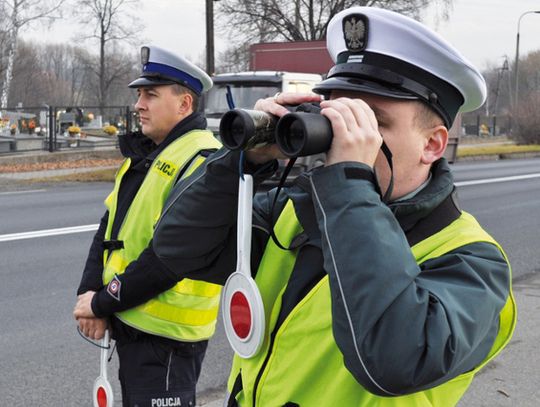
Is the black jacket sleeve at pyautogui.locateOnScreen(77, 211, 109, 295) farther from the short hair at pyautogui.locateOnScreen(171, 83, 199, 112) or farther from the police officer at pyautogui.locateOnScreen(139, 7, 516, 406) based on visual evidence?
the police officer at pyautogui.locateOnScreen(139, 7, 516, 406)

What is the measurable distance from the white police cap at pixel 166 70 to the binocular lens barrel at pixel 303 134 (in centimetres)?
186

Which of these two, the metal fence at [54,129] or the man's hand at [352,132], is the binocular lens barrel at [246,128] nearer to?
the man's hand at [352,132]

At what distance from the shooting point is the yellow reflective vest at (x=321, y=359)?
5.16 feet

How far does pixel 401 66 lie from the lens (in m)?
1.66

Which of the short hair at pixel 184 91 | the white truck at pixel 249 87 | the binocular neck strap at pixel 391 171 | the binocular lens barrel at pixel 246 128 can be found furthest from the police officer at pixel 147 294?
the white truck at pixel 249 87

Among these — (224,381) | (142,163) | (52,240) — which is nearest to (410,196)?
(142,163)

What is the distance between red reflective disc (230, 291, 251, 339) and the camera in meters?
1.70

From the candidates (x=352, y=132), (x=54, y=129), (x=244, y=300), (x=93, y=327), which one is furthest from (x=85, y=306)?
(x=54, y=129)

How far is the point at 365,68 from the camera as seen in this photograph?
166 centimetres

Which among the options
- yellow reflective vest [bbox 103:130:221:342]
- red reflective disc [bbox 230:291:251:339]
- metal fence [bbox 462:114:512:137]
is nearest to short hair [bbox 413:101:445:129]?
red reflective disc [bbox 230:291:251:339]

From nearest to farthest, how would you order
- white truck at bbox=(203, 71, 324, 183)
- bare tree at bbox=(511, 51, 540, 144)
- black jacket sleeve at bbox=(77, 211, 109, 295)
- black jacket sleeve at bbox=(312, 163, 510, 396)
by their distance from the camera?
black jacket sleeve at bbox=(312, 163, 510, 396) → black jacket sleeve at bbox=(77, 211, 109, 295) → white truck at bbox=(203, 71, 324, 183) → bare tree at bbox=(511, 51, 540, 144)

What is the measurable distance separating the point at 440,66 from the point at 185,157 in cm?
144

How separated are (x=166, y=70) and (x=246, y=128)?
1.80m

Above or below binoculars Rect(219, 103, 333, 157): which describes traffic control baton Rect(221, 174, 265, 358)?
below
